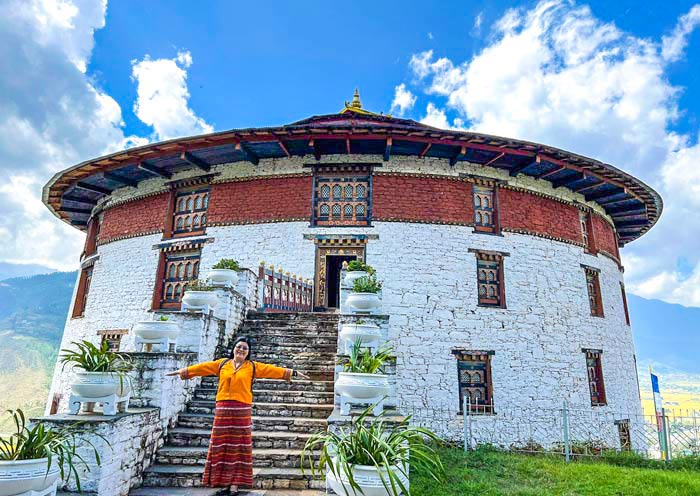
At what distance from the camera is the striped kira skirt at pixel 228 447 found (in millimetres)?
4816

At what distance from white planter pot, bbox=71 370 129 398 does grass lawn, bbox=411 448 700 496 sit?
3967 millimetres

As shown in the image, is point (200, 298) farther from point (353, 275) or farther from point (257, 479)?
point (257, 479)

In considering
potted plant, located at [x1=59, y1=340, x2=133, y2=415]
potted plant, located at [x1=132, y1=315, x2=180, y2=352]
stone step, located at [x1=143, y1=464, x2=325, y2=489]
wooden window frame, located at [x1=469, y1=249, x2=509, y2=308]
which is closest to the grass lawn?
stone step, located at [x1=143, y1=464, x2=325, y2=489]

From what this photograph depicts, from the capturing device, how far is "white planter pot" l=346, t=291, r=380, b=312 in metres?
8.17

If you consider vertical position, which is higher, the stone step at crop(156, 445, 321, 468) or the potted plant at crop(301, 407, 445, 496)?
the potted plant at crop(301, 407, 445, 496)

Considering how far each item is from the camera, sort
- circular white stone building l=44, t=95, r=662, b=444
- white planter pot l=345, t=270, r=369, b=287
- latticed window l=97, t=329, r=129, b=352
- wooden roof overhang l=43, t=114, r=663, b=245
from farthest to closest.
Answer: latticed window l=97, t=329, r=129, b=352
wooden roof overhang l=43, t=114, r=663, b=245
circular white stone building l=44, t=95, r=662, b=444
white planter pot l=345, t=270, r=369, b=287

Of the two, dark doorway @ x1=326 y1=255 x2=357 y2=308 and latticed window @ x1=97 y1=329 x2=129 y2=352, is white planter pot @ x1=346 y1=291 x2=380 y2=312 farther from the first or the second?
latticed window @ x1=97 y1=329 x2=129 y2=352

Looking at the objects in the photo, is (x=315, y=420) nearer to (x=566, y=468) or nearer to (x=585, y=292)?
(x=566, y=468)

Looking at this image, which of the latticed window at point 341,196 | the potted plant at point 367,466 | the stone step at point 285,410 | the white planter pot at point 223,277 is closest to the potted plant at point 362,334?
the stone step at point 285,410

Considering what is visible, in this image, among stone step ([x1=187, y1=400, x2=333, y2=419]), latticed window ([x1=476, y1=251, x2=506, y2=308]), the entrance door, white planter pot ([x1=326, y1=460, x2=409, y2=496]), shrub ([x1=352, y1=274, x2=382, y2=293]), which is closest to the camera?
white planter pot ([x1=326, y1=460, x2=409, y2=496])

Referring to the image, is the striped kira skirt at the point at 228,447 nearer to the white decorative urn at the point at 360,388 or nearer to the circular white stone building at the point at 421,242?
the white decorative urn at the point at 360,388

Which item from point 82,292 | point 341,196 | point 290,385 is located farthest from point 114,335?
point 290,385

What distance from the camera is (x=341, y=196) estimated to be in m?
12.6

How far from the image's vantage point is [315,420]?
655 centimetres
